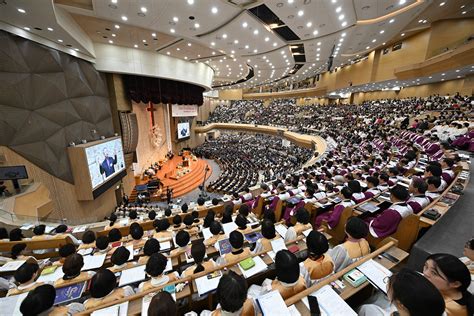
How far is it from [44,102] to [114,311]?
914cm

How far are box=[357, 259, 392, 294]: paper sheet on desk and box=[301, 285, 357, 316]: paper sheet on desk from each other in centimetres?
50

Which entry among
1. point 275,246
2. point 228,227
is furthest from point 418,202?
point 228,227

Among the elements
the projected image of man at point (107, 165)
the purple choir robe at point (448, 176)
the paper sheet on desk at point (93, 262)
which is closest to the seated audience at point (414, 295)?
the paper sheet on desk at point (93, 262)

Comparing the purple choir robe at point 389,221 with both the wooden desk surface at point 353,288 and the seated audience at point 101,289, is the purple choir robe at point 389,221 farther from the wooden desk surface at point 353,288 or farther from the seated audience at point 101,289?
the seated audience at point 101,289

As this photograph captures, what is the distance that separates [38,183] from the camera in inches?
279

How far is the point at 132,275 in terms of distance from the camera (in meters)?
2.61

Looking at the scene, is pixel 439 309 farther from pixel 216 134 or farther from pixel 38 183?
pixel 216 134

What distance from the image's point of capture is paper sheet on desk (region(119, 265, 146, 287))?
8.22 feet

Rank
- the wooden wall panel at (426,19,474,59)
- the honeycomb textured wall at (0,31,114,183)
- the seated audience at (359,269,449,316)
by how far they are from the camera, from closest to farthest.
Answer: the seated audience at (359,269,449,316), the honeycomb textured wall at (0,31,114,183), the wooden wall panel at (426,19,474,59)

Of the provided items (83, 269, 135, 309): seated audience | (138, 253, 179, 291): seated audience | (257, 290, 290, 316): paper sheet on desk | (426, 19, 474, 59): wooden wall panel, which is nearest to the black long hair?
(257, 290, 290, 316): paper sheet on desk

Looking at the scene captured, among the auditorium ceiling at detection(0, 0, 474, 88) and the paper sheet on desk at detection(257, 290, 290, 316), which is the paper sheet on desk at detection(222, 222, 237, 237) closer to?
the paper sheet on desk at detection(257, 290, 290, 316)

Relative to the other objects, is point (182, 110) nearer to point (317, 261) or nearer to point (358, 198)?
point (358, 198)

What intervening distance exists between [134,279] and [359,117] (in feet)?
71.2

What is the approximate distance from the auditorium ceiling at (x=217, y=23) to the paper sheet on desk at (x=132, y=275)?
23.3 feet
